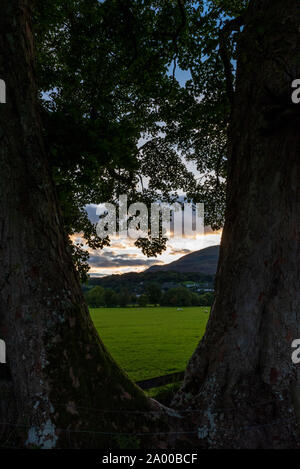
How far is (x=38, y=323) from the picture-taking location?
117 inches

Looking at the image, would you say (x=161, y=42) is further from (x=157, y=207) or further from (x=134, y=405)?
(x=134, y=405)

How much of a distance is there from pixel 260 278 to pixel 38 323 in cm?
261

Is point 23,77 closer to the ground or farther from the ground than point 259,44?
closer to the ground

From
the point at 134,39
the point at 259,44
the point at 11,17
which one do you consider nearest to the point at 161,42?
the point at 134,39

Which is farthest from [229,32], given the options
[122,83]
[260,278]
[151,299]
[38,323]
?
[151,299]

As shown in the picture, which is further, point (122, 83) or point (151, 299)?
point (151, 299)

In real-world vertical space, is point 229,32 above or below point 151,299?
above

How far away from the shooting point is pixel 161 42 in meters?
6.62

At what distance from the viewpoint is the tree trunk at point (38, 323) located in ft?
9.34

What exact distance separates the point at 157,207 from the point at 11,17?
259 inches

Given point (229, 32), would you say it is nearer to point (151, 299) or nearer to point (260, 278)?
point (260, 278)

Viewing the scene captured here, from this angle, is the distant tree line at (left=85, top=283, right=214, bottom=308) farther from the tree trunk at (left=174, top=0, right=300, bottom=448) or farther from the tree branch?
the tree trunk at (left=174, top=0, right=300, bottom=448)

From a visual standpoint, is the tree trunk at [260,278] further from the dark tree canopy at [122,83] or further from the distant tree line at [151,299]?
the distant tree line at [151,299]

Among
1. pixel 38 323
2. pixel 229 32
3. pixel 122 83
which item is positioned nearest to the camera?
pixel 38 323
